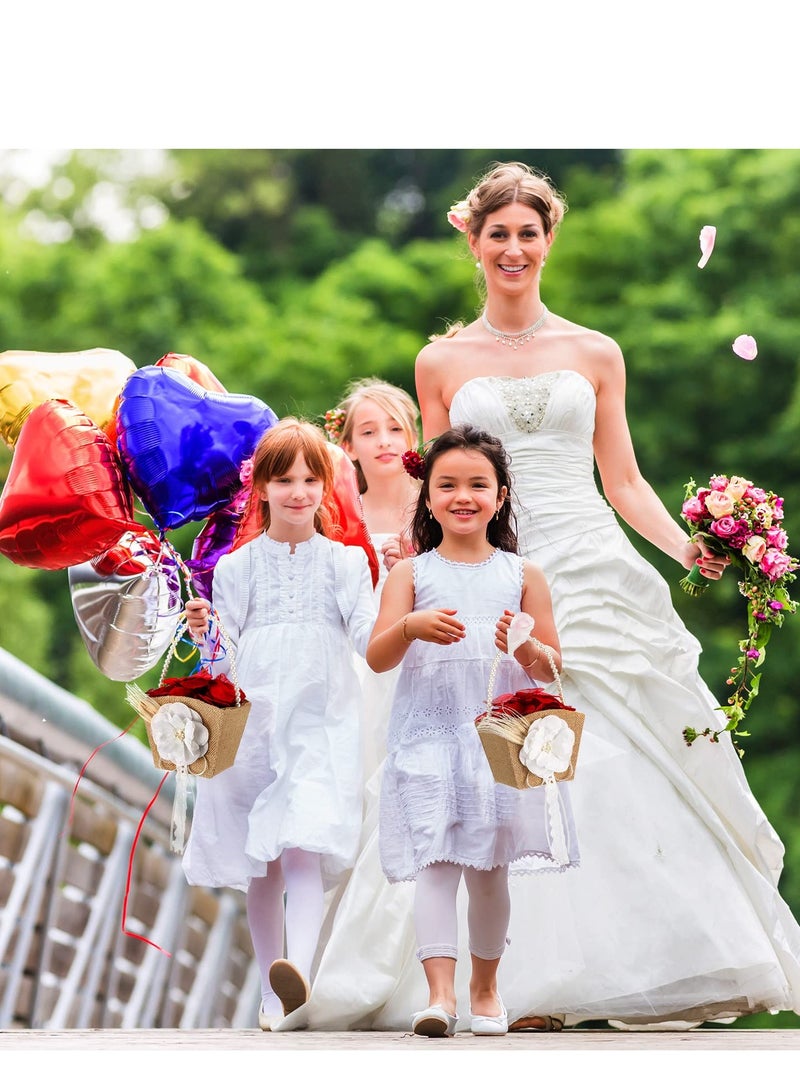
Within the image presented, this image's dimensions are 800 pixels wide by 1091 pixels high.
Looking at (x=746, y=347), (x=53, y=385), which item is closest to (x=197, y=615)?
(x=53, y=385)

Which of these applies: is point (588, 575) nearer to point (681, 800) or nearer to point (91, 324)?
point (681, 800)

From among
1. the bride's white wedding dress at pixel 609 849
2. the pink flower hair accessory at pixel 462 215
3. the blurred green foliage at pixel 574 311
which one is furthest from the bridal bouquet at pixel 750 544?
the blurred green foliage at pixel 574 311

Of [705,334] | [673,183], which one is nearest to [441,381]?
[705,334]

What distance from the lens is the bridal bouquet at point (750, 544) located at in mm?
5230

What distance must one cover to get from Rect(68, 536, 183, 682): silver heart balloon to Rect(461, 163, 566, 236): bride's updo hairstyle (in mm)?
1401

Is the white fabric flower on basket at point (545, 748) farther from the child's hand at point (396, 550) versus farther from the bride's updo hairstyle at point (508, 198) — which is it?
the bride's updo hairstyle at point (508, 198)

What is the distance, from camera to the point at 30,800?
6188 millimetres

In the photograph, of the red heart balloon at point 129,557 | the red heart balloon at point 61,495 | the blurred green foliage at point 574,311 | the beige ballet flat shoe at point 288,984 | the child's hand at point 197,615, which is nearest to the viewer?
the beige ballet flat shoe at point 288,984

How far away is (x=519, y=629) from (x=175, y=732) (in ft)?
2.94

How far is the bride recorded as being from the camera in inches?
208

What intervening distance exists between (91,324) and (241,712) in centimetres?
1614

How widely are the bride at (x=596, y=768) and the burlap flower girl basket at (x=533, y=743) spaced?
854 millimetres

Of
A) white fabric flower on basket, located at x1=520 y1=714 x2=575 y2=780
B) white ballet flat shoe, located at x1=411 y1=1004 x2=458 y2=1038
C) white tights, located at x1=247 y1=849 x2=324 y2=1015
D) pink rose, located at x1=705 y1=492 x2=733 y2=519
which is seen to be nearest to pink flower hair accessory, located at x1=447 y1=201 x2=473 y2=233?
pink rose, located at x1=705 y1=492 x2=733 y2=519

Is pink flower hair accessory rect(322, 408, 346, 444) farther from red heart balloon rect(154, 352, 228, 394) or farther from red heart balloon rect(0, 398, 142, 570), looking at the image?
red heart balloon rect(0, 398, 142, 570)
